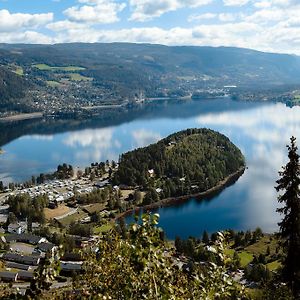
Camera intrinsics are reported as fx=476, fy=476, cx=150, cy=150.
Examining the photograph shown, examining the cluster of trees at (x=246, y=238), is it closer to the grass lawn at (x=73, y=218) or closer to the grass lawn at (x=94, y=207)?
the grass lawn at (x=73, y=218)

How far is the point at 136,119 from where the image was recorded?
14088cm

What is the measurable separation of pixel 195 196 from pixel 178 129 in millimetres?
58492

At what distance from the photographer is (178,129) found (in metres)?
117

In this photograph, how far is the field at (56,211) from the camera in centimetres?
4978

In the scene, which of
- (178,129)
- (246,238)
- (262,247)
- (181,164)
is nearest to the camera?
(262,247)

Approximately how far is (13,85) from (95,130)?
8812 cm

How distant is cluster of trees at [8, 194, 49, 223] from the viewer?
47844 millimetres

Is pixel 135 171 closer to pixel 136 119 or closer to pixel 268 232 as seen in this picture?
pixel 268 232

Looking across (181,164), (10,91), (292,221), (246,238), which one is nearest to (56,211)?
(246,238)

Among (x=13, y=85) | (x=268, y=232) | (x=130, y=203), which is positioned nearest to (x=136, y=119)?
(x=13, y=85)

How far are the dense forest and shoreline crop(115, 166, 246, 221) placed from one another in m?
0.68

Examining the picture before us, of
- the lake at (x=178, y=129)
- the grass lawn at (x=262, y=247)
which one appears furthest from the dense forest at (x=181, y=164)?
the grass lawn at (x=262, y=247)

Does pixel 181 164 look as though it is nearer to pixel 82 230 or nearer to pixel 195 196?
pixel 195 196

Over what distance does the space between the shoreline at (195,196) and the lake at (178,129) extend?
98 centimetres
